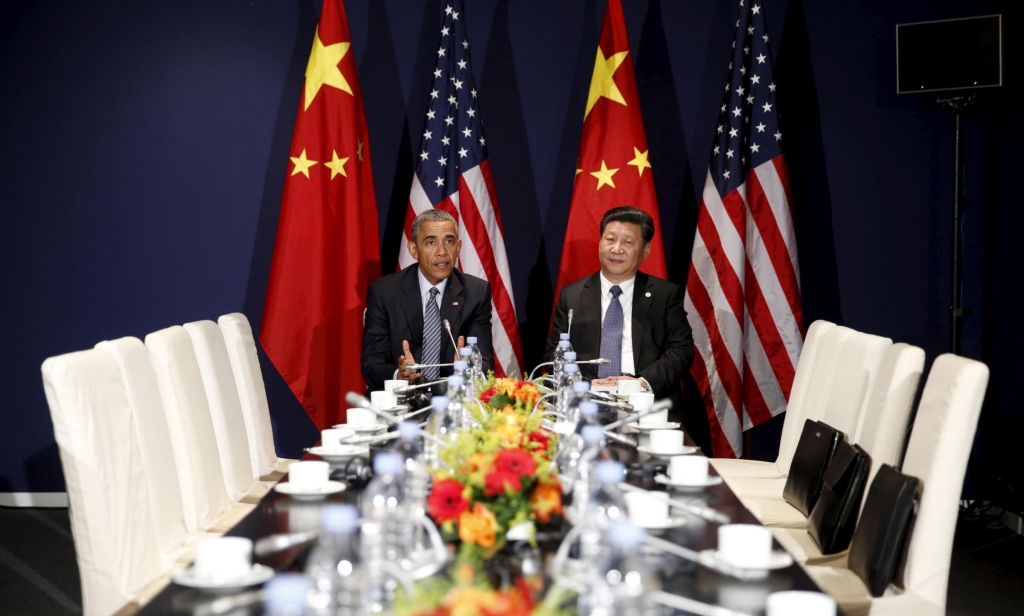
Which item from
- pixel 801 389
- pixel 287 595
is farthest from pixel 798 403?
pixel 287 595

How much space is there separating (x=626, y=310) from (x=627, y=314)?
0.07 feet

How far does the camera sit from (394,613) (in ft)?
4.44

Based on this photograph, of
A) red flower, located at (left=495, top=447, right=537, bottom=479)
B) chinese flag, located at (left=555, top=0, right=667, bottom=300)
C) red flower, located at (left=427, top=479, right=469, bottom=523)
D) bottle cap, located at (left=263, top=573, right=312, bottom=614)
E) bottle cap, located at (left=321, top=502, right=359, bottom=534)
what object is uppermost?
chinese flag, located at (left=555, top=0, right=667, bottom=300)

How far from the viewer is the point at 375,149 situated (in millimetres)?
5641

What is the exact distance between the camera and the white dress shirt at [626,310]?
465 centimetres

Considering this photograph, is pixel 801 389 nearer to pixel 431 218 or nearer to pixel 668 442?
pixel 668 442

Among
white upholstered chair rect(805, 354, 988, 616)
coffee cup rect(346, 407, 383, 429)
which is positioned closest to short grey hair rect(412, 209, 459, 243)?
coffee cup rect(346, 407, 383, 429)

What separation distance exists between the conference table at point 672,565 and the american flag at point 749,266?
2.79 m

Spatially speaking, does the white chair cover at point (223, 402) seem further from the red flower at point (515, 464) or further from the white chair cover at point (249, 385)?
the red flower at point (515, 464)

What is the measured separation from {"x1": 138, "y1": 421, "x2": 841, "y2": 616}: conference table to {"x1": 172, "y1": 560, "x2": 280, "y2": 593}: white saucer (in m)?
0.01

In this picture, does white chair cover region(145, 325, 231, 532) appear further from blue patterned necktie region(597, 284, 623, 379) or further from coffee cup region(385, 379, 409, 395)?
blue patterned necktie region(597, 284, 623, 379)

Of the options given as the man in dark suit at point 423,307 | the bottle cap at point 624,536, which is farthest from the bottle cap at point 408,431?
the man in dark suit at point 423,307

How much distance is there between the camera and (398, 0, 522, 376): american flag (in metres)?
5.25

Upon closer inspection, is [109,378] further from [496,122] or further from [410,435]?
[496,122]
